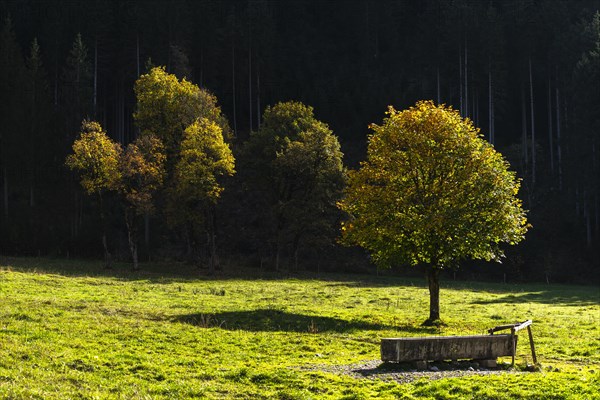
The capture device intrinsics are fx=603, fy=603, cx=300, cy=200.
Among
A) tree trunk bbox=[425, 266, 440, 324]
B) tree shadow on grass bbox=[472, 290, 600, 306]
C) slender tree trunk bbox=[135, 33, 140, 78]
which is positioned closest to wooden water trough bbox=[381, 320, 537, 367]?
tree trunk bbox=[425, 266, 440, 324]

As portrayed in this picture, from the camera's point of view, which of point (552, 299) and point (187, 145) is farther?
point (187, 145)

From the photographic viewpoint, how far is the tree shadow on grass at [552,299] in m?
55.2

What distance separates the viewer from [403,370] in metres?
23.3

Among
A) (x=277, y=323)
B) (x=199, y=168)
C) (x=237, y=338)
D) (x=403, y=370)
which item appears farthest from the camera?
(x=199, y=168)

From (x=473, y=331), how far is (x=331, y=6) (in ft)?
459

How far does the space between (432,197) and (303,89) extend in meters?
80.8

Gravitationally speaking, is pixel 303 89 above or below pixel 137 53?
below

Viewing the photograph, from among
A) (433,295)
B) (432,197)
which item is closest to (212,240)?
(433,295)

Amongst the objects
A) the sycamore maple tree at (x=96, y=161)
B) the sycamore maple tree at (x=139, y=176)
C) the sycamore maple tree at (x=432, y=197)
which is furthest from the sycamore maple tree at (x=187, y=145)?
the sycamore maple tree at (x=432, y=197)

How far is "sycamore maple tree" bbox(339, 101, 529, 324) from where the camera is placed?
1533 inches

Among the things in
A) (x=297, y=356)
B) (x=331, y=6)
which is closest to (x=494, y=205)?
(x=297, y=356)

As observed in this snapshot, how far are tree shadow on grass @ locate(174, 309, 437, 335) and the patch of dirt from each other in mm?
9149

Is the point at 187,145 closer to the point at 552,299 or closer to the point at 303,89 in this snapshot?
the point at 552,299

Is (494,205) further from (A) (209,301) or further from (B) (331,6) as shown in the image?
(B) (331,6)
